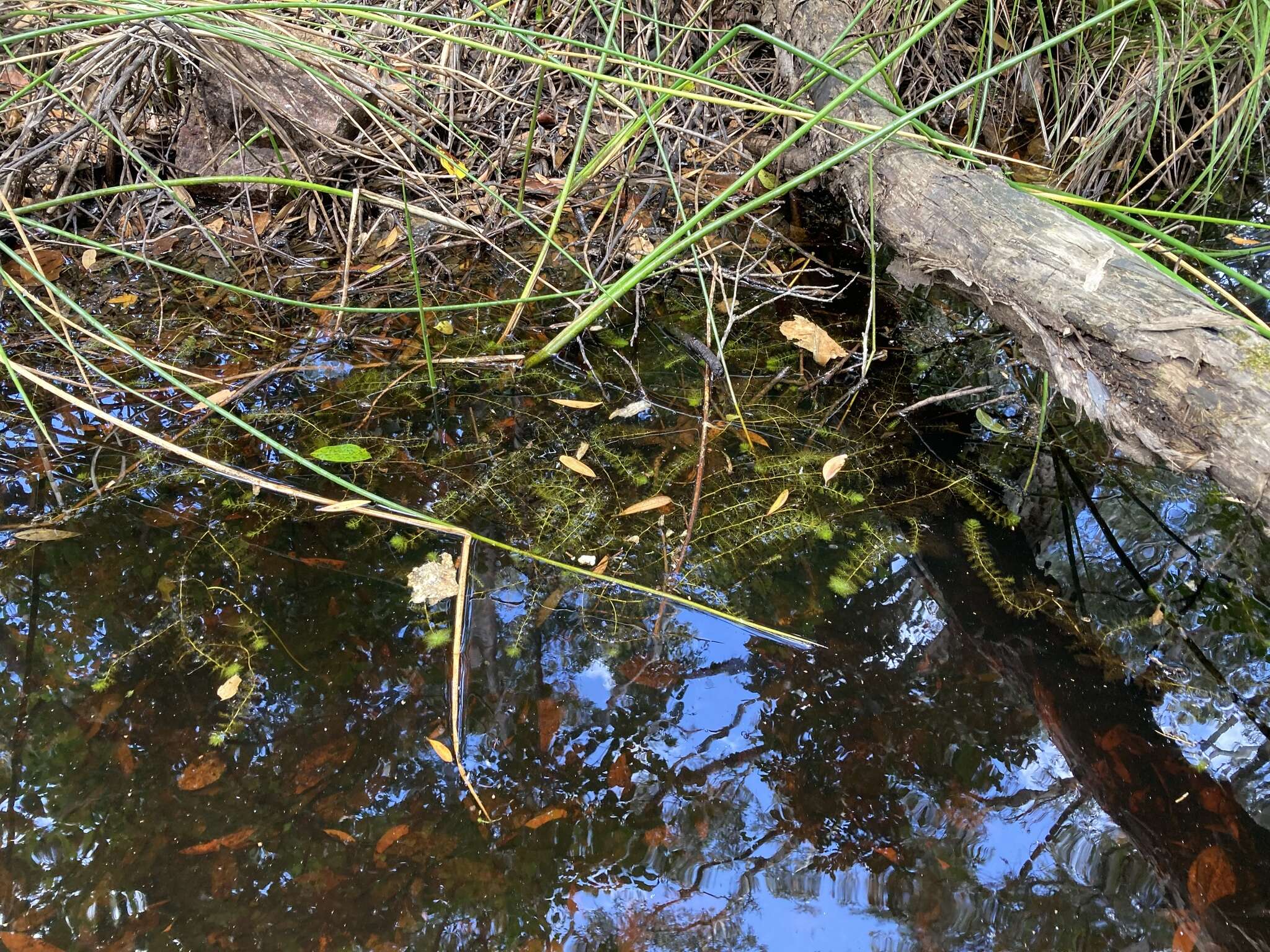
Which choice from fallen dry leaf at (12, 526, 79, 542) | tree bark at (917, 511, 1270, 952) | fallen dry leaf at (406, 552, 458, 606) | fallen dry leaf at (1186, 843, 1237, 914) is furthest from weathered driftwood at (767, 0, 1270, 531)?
fallen dry leaf at (12, 526, 79, 542)

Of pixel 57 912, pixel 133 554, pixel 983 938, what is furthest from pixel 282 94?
pixel 983 938

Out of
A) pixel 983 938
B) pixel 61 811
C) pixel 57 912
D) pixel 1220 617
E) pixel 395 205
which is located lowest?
pixel 983 938

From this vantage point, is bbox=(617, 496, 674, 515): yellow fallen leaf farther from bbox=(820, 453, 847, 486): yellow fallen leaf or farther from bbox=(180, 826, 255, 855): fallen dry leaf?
bbox=(180, 826, 255, 855): fallen dry leaf

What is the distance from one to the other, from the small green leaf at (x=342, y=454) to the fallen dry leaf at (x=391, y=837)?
748mm

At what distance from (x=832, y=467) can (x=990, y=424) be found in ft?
1.35

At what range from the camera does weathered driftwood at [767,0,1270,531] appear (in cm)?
111

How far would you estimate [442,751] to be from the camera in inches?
49.9

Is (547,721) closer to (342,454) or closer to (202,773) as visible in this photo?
(202,773)

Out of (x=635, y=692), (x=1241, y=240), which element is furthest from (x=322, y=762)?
(x=1241, y=240)

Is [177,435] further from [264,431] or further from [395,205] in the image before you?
[395,205]

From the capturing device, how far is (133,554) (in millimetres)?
1511

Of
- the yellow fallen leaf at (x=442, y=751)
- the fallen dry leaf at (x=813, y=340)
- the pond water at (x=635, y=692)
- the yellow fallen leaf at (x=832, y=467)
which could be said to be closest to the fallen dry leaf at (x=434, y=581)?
the pond water at (x=635, y=692)

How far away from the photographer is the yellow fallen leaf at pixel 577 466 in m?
1.69

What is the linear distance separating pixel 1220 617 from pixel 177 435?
210cm
